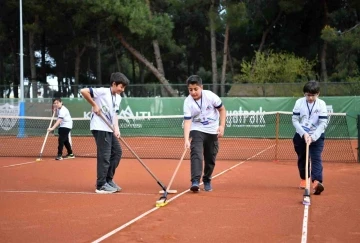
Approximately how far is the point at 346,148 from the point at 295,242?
13031mm

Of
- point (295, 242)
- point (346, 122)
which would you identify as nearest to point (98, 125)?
point (295, 242)

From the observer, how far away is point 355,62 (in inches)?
1241

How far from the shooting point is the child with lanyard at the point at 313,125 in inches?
304

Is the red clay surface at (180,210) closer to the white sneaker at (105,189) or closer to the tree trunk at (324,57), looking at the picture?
the white sneaker at (105,189)

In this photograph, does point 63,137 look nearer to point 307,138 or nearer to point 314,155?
point 314,155

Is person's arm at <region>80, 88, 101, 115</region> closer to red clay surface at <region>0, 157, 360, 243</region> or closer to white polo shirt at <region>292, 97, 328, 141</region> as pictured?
red clay surface at <region>0, 157, 360, 243</region>

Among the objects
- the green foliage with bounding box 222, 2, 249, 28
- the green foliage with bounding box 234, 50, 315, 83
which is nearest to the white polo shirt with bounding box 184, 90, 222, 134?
the green foliage with bounding box 234, 50, 315, 83

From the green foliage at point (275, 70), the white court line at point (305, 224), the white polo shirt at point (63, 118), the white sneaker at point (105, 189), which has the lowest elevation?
the white sneaker at point (105, 189)

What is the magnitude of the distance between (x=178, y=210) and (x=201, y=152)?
5.17ft

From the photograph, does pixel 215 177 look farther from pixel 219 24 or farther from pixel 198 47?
pixel 198 47

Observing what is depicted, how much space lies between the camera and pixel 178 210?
649cm

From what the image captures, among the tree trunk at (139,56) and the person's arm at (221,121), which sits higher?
the tree trunk at (139,56)

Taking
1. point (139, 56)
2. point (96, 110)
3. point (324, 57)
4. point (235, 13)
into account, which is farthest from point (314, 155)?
point (324, 57)

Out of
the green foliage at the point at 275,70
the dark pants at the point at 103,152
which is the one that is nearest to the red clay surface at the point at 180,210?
the dark pants at the point at 103,152
